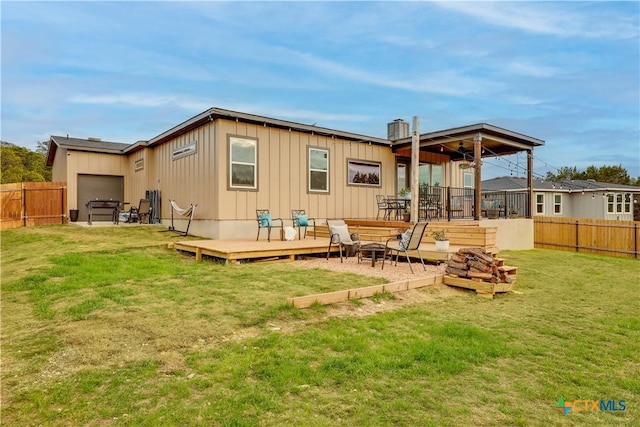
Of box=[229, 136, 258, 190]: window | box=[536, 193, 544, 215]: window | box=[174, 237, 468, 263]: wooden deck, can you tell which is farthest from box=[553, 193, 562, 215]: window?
box=[229, 136, 258, 190]: window

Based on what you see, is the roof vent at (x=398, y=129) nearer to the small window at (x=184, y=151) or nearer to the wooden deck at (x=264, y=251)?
the wooden deck at (x=264, y=251)

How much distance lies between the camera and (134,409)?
7.70ft

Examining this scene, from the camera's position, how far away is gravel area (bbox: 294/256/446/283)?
643 cm

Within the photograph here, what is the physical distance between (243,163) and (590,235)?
13.4 meters

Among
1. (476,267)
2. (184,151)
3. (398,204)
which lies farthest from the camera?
(398,204)

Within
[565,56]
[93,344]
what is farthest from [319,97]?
[93,344]

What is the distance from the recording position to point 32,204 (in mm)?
13320

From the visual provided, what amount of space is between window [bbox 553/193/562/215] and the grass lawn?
19718 mm

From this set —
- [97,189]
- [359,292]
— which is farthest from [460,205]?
[97,189]

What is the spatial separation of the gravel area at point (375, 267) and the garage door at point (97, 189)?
34.7ft

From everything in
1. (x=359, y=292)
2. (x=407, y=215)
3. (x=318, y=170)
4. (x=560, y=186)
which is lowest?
(x=359, y=292)

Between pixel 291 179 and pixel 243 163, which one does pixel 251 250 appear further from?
pixel 291 179

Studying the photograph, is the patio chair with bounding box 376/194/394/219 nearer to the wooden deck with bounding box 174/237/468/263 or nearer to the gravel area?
the wooden deck with bounding box 174/237/468/263

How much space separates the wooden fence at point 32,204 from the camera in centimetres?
1277
